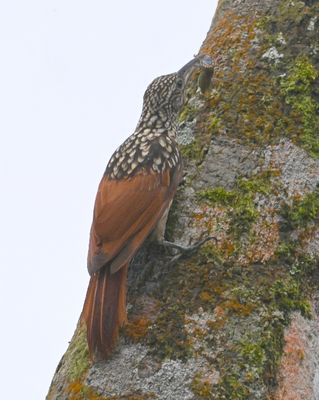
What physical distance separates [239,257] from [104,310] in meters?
0.56

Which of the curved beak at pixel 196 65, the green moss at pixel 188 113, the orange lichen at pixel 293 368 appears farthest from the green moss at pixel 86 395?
the curved beak at pixel 196 65

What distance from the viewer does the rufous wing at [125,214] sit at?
376cm

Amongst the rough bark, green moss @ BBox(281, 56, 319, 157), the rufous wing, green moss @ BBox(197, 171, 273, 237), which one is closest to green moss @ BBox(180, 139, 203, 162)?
the rough bark

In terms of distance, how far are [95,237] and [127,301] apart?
0.45 metres

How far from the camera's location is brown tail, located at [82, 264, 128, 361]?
3303 millimetres

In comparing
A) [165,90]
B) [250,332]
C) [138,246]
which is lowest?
[250,332]

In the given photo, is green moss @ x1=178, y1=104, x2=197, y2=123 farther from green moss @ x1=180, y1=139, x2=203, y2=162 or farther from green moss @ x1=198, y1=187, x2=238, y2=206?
green moss @ x1=198, y1=187, x2=238, y2=206

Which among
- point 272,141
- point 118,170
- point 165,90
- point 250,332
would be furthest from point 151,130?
point 250,332

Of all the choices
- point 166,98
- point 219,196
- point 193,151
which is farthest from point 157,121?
point 219,196

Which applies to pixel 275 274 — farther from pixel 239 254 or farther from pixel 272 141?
pixel 272 141

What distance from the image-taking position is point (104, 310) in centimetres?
354

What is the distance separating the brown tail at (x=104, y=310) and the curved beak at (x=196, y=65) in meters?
1.26

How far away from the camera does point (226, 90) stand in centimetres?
428

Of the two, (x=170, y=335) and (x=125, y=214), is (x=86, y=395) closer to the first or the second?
(x=170, y=335)
